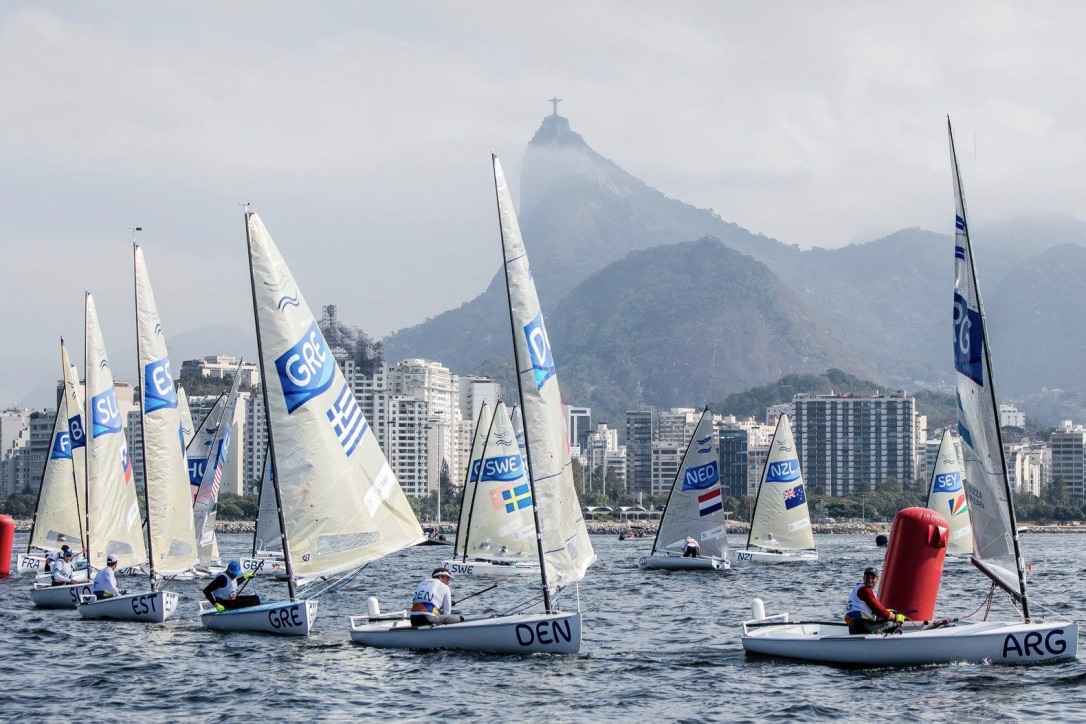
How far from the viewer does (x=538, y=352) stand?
25641 mm

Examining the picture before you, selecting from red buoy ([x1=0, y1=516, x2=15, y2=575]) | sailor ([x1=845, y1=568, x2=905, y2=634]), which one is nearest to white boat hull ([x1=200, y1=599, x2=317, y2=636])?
sailor ([x1=845, y1=568, x2=905, y2=634])

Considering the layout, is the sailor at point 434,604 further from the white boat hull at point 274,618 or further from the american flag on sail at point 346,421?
the american flag on sail at point 346,421

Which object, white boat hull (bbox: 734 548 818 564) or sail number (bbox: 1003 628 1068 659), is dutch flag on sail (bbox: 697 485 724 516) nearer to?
white boat hull (bbox: 734 548 818 564)

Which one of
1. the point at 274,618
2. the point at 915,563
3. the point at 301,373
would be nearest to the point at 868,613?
the point at 915,563

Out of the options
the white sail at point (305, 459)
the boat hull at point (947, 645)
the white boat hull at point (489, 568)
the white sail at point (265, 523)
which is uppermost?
the white sail at point (305, 459)

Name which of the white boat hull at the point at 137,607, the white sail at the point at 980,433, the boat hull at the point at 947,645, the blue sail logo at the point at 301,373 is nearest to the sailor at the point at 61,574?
the white boat hull at the point at 137,607

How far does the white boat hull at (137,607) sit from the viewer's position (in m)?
33.0

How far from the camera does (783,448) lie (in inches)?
2544

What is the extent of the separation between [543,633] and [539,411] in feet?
13.1

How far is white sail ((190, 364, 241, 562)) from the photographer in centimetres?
4712

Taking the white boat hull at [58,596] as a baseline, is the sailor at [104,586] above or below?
above

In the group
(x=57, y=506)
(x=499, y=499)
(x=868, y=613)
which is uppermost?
(x=57, y=506)

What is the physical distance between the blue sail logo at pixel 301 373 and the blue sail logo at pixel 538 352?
14.2 feet

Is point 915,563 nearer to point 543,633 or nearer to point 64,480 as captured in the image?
point 543,633
